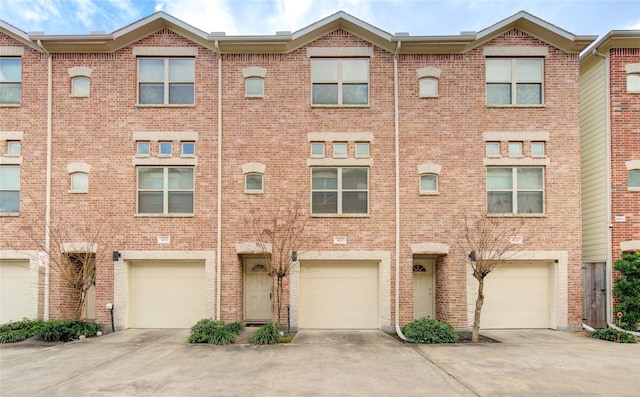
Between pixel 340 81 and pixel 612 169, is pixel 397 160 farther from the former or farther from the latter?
pixel 612 169

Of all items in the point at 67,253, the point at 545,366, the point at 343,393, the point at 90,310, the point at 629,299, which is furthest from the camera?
the point at 90,310

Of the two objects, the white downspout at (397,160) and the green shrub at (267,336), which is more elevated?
the white downspout at (397,160)

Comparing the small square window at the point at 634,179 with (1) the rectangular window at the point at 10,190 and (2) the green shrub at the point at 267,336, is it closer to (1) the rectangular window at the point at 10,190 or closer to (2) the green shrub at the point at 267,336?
(2) the green shrub at the point at 267,336

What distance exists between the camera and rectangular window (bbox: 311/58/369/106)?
12.3 metres

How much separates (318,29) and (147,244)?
27.0ft

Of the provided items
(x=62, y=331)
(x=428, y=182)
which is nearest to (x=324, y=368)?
(x=428, y=182)

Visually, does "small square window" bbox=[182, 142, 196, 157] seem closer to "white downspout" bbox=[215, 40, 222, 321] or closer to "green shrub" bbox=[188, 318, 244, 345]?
"white downspout" bbox=[215, 40, 222, 321]

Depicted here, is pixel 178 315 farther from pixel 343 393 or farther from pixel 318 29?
pixel 318 29

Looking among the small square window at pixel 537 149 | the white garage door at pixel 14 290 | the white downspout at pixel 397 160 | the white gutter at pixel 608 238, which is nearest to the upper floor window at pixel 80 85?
the white garage door at pixel 14 290

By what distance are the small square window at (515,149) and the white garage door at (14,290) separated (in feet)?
49.1

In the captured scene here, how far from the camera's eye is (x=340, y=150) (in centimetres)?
1209

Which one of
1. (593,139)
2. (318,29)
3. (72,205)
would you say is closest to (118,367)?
(72,205)

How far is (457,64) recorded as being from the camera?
12.2 m

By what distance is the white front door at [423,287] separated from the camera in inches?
489
